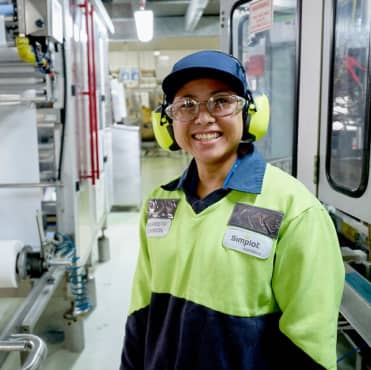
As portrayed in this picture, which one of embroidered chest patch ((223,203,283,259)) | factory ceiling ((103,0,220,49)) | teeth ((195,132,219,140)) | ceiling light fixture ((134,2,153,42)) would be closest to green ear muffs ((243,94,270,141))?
teeth ((195,132,219,140))

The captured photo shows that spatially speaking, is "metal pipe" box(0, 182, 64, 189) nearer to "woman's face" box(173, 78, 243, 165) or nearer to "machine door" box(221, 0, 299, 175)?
"machine door" box(221, 0, 299, 175)

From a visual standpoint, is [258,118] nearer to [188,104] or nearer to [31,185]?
[188,104]

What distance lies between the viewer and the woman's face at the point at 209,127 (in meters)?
1.03

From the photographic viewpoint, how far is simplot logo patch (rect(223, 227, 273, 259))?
0.93 metres

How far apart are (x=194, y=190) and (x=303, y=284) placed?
0.41 metres

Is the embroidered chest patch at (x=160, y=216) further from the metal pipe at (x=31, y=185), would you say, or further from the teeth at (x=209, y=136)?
the metal pipe at (x=31, y=185)

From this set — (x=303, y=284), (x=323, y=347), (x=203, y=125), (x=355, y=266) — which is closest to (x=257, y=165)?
(x=203, y=125)

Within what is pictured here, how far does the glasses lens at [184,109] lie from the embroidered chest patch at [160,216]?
0.78ft

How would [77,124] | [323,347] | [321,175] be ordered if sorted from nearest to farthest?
[323,347] → [321,175] → [77,124]

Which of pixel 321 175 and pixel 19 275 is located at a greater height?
pixel 321 175

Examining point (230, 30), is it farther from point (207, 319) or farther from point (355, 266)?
point (207, 319)

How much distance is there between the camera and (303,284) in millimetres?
887

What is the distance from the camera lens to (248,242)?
943 mm

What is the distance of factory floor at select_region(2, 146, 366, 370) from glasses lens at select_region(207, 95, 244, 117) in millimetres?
1841
